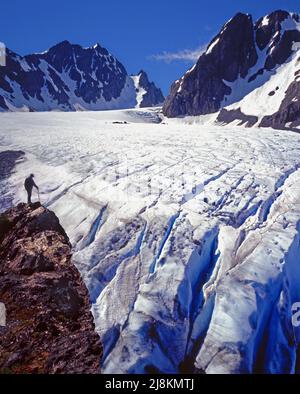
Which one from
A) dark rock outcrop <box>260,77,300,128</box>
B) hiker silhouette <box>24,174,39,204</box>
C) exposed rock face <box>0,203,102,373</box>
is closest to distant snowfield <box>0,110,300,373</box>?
exposed rock face <box>0,203,102,373</box>

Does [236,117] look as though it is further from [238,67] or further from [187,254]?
[187,254]

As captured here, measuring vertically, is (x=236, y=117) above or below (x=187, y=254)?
below

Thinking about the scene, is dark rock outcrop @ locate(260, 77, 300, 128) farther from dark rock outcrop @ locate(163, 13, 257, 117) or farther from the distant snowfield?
the distant snowfield

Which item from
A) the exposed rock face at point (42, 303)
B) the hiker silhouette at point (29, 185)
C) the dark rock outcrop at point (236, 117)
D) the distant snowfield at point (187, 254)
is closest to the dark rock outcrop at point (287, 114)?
the dark rock outcrop at point (236, 117)

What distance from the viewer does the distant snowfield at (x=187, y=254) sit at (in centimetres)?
959

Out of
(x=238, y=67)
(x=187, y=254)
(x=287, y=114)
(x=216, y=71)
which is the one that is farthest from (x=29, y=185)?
(x=238, y=67)

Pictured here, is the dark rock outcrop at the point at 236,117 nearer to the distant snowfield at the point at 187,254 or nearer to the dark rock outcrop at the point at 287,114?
the dark rock outcrop at the point at 287,114

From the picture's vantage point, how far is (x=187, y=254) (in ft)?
39.0

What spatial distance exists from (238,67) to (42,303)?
118 metres

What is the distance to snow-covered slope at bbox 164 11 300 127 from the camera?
104 meters

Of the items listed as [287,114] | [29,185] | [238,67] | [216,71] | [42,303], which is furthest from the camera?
[216,71]

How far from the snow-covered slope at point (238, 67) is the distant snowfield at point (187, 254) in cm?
7778

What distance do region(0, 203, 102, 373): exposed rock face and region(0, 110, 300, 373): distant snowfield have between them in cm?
45

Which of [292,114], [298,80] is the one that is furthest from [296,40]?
[292,114]
